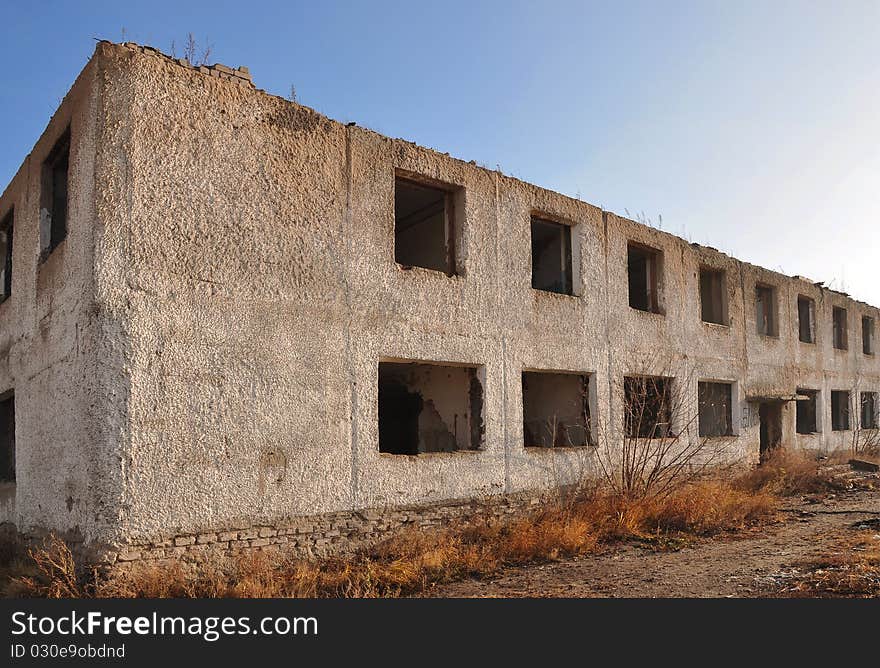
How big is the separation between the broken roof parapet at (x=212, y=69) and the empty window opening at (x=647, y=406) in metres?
7.28

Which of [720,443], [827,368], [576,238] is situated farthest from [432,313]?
[827,368]

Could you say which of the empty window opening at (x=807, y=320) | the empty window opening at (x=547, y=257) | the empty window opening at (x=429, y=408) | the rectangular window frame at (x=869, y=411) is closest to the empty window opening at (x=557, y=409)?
the empty window opening at (x=429, y=408)

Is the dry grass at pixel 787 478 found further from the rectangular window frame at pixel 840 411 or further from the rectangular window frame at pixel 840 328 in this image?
the rectangular window frame at pixel 840 328

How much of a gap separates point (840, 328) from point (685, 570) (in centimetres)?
1482

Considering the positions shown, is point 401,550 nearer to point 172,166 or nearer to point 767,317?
point 172,166

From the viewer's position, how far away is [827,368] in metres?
17.9

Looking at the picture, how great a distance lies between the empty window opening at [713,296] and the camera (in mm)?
14297

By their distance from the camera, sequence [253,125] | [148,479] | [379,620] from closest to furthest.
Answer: [379,620] < [148,479] < [253,125]

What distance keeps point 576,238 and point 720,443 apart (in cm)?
546

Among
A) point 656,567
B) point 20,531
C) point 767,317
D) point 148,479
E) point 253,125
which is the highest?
point 253,125

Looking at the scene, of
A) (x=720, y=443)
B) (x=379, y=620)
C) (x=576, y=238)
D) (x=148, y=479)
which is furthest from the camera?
(x=720, y=443)

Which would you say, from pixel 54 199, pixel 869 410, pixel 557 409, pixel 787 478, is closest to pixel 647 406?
pixel 557 409

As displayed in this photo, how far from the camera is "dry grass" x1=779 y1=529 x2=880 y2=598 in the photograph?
6.15 metres

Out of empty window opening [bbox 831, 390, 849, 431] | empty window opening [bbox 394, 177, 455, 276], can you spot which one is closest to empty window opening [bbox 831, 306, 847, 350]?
empty window opening [bbox 831, 390, 849, 431]
